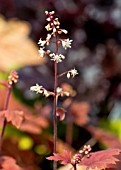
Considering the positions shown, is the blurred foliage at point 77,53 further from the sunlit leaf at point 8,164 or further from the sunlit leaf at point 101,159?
the sunlit leaf at point 101,159

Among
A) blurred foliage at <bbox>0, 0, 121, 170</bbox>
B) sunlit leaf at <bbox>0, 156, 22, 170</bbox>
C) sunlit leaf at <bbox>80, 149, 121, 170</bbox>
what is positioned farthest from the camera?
blurred foliage at <bbox>0, 0, 121, 170</bbox>

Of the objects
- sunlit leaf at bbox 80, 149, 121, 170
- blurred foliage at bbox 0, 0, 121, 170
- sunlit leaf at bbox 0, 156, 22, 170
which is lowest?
sunlit leaf at bbox 80, 149, 121, 170

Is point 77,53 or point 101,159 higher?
point 77,53

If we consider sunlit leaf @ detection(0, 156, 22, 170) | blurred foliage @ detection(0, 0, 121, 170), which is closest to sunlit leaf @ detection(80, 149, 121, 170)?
sunlit leaf @ detection(0, 156, 22, 170)

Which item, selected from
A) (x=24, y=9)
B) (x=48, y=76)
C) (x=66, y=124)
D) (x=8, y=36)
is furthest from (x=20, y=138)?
(x=24, y=9)

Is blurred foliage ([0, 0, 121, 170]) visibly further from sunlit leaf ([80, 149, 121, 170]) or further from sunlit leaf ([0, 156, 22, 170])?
sunlit leaf ([80, 149, 121, 170])

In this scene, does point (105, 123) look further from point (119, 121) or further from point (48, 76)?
point (48, 76)

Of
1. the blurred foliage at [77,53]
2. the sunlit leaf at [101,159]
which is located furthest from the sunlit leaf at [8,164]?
the blurred foliage at [77,53]

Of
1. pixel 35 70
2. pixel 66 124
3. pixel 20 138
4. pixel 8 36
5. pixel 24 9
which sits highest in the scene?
pixel 24 9

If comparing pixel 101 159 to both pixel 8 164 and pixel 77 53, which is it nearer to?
pixel 8 164

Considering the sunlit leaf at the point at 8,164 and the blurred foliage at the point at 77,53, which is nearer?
the sunlit leaf at the point at 8,164

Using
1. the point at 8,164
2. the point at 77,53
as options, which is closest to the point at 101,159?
the point at 8,164
